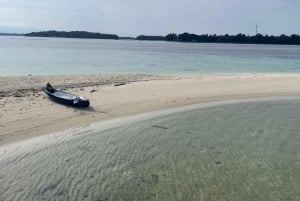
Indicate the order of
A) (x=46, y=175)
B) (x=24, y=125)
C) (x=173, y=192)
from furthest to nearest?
(x=24, y=125) < (x=46, y=175) < (x=173, y=192)

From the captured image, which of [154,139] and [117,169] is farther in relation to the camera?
[154,139]

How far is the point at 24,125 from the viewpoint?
1108 centimetres

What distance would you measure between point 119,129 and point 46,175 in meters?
3.85

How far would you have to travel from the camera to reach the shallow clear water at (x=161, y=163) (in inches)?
280

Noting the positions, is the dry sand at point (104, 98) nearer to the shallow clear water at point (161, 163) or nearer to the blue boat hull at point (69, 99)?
the blue boat hull at point (69, 99)

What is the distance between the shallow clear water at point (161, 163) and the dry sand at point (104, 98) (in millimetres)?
972

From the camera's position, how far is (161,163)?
28.5ft

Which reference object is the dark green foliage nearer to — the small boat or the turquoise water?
the turquoise water

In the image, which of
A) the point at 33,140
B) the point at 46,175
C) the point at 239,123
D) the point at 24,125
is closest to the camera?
the point at 46,175

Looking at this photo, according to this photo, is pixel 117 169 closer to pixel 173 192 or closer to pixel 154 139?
pixel 173 192

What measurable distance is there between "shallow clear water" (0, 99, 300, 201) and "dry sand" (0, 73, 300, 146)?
0.97 m

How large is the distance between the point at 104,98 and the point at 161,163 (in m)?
7.20

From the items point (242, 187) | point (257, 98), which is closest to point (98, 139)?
point (242, 187)

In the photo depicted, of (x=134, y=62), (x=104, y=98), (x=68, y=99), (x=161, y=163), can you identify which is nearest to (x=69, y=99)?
(x=68, y=99)
